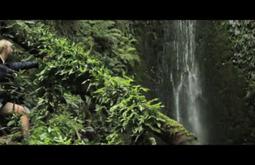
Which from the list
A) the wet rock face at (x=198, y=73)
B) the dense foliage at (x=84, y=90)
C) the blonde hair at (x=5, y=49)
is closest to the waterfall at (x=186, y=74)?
the wet rock face at (x=198, y=73)

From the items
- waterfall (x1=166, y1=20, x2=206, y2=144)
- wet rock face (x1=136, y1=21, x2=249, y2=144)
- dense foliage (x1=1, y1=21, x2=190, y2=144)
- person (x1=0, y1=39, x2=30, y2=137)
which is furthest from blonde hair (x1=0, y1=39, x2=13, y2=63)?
waterfall (x1=166, y1=20, x2=206, y2=144)

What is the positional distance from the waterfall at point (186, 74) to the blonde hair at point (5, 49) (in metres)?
1.59

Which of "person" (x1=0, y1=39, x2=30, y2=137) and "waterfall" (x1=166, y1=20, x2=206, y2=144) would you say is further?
"waterfall" (x1=166, y1=20, x2=206, y2=144)

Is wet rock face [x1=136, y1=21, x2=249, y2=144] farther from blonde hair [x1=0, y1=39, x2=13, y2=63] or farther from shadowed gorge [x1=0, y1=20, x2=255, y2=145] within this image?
blonde hair [x1=0, y1=39, x2=13, y2=63]

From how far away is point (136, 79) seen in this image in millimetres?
4867

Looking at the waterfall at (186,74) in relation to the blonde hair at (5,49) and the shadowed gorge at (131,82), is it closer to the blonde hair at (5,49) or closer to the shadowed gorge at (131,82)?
the shadowed gorge at (131,82)

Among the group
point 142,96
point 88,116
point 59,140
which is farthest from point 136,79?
point 59,140

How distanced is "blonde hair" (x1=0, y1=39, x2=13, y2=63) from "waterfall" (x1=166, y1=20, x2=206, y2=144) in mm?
1589

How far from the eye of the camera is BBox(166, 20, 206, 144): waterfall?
16.6ft

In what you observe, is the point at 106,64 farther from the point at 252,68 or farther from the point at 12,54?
the point at 252,68

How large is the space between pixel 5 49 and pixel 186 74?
182 cm

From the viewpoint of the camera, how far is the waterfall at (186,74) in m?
5.07

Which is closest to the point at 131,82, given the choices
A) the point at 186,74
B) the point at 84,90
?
the point at 84,90
